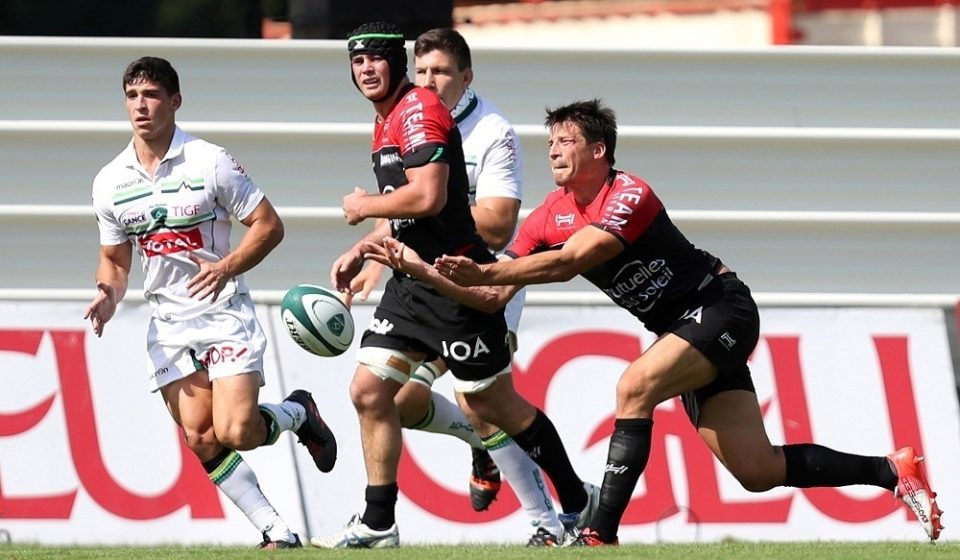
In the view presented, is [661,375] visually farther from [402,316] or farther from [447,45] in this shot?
[447,45]

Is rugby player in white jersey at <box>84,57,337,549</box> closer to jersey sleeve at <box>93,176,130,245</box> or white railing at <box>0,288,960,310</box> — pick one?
jersey sleeve at <box>93,176,130,245</box>

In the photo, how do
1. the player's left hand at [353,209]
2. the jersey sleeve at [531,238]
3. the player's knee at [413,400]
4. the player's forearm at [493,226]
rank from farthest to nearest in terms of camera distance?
the player's knee at [413,400], the player's forearm at [493,226], the jersey sleeve at [531,238], the player's left hand at [353,209]

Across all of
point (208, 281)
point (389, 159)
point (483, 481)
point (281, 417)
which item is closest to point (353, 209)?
point (389, 159)

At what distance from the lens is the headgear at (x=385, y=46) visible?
7.27 m

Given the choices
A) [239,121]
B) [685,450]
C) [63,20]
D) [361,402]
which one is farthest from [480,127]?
[63,20]

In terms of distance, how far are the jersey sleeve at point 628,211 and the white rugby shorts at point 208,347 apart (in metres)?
1.60

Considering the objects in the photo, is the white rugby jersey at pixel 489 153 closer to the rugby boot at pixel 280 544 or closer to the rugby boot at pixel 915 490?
the rugby boot at pixel 280 544

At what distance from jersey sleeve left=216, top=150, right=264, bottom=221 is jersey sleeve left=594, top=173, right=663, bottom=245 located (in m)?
1.55

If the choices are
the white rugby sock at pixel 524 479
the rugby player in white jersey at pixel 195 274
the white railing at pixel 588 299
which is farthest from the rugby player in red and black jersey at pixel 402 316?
the white railing at pixel 588 299

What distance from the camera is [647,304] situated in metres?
7.20

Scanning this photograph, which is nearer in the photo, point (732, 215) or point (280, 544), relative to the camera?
point (280, 544)

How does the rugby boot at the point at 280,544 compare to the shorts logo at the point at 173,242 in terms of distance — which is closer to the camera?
the rugby boot at the point at 280,544

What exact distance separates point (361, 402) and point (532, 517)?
0.96m

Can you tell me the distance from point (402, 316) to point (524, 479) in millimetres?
932
